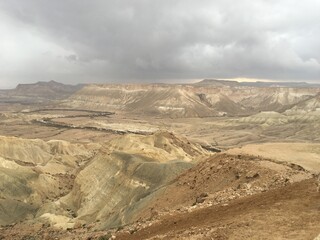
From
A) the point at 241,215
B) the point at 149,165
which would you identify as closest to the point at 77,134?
the point at 149,165

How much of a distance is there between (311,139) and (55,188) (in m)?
112

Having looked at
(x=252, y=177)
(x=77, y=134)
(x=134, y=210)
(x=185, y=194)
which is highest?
(x=252, y=177)

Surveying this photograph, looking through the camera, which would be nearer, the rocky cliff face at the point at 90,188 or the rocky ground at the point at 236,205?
the rocky ground at the point at 236,205

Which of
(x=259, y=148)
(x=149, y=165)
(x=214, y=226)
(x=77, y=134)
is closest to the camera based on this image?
(x=214, y=226)

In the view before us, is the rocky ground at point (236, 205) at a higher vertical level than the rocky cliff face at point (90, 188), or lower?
higher

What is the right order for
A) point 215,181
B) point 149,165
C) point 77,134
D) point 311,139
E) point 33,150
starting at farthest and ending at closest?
point 77,134
point 311,139
point 33,150
point 149,165
point 215,181

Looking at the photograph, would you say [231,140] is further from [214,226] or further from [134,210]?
[214,226]

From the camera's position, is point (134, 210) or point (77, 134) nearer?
point (134, 210)

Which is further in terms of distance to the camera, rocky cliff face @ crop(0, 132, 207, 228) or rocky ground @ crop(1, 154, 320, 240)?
rocky cliff face @ crop(0, 132, 207, 228)

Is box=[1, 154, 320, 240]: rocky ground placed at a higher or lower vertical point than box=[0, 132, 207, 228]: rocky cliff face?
higher

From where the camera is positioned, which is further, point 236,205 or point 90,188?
point 90,188

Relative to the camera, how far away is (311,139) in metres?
150

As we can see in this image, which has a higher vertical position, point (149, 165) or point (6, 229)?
point (149, 165)

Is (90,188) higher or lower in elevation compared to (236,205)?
lower
